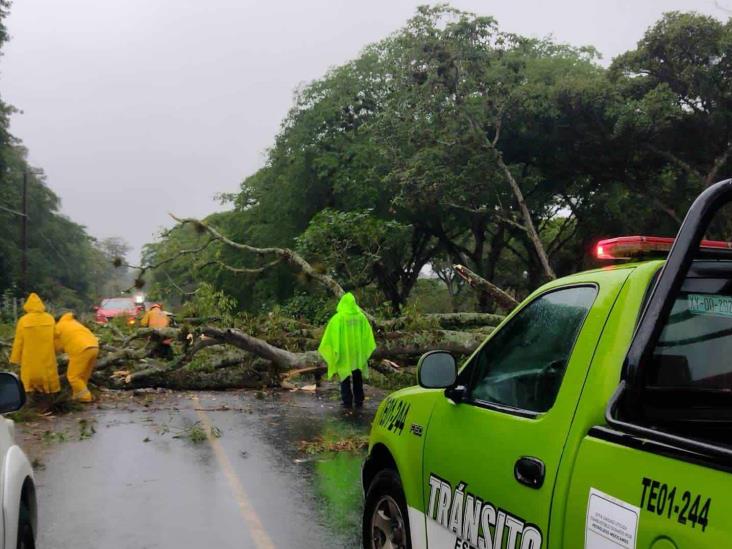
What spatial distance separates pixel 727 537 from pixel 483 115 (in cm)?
2470

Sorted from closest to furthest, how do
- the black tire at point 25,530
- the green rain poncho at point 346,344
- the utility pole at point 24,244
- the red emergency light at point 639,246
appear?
the red emergency light at point 639,246, the black tire at point 25,530, the green rain poncho at point 346,344, the utility pole at point 24,244

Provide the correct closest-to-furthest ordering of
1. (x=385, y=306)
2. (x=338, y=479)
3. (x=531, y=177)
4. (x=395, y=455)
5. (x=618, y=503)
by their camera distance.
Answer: (x=618, y=503) → (x=395, y=455) → (x=338, y=479) → (x=385, y=306) → (x=531, y=177)

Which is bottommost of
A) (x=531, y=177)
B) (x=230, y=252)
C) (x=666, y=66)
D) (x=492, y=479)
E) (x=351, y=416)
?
(x=351, y=416)

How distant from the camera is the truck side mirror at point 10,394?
12.9 ft

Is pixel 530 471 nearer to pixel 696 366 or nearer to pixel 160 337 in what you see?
pixel 696 366

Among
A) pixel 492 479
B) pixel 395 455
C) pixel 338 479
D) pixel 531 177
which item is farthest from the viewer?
pixel 531 177

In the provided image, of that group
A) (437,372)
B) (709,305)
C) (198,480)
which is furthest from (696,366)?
(198,480)

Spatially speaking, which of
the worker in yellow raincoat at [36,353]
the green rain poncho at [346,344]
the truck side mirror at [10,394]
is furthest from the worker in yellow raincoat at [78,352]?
the truck side mirror at [10,394]

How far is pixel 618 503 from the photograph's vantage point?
2.40 metres

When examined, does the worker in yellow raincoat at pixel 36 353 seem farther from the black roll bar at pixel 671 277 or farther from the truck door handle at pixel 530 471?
the black roll bar at pixel 671 277

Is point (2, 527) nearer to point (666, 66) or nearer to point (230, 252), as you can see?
point (666, 66)

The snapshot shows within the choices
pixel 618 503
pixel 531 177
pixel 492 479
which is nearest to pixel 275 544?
pixel 492 479

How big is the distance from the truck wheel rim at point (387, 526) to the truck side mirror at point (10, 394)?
1.88 metres

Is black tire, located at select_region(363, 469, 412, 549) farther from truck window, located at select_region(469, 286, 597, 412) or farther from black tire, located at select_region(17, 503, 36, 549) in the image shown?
black tire, located at select_region(17, 503, 36, 549)
